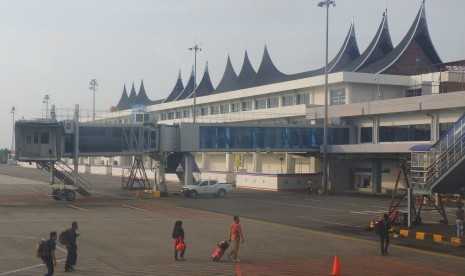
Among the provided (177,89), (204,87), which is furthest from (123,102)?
A: (204,87)

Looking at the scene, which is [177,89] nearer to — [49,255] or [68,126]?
[68,126]

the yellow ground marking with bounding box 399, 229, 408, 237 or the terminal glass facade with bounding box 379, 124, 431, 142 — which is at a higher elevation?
the terminal glass facade with bounding box 379, 124, 431, 142

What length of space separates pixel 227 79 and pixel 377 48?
129 feet

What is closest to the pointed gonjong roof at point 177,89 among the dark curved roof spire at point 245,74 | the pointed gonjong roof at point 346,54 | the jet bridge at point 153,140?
the dark curved roof spire at point 245,74

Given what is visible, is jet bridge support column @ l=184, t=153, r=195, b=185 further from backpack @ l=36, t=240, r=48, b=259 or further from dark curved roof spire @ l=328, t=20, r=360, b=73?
backpack @ l=36, t=240, r=48, b=259

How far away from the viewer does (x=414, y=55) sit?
259ft

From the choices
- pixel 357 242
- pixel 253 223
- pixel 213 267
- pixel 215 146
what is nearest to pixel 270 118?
pixel 215 146

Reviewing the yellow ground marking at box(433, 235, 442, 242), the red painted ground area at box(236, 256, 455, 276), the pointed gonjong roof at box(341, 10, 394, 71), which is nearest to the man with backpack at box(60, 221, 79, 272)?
the red painted ground area at box(236, 256, 455, 276)

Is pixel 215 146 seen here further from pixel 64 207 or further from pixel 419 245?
pixel 419 245

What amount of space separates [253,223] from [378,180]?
118 ft

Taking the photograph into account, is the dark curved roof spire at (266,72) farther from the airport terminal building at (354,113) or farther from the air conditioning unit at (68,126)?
the air conditioning unit at (68,126)

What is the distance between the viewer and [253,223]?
106ft

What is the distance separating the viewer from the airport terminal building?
186 feet

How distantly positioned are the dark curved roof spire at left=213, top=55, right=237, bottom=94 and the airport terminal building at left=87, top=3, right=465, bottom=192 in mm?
13886
